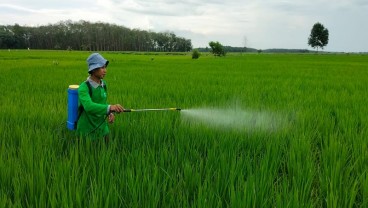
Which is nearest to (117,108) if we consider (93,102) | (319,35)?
(93,102)

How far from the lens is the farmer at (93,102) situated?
2.90 meters

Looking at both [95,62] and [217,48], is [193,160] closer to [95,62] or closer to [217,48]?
[95,62]

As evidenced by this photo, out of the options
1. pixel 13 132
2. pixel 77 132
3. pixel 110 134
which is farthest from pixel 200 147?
pixel 13 132

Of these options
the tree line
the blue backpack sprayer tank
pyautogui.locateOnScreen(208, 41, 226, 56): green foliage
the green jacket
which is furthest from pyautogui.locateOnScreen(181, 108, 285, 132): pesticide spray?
the tree line

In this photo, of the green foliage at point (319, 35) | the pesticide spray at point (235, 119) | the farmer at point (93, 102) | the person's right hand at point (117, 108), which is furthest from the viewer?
the green foliage at point (319, 35)

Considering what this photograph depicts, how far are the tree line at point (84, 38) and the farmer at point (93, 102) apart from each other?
267ft

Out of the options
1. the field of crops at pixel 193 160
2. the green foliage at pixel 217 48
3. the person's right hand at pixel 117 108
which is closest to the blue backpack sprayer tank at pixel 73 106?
the field of crops at pixel 193 160

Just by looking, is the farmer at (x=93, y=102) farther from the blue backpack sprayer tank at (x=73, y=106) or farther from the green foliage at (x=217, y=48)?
the green foliage at (x=217, y=48)

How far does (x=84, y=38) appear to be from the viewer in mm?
89875

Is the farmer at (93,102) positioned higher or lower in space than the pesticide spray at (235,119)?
higher

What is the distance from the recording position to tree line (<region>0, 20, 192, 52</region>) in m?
87.0

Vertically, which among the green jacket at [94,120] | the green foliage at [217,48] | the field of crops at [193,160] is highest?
the green foliage at [217,48]

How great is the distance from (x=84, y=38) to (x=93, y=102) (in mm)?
91977

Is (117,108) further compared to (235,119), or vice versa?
(235,119)
